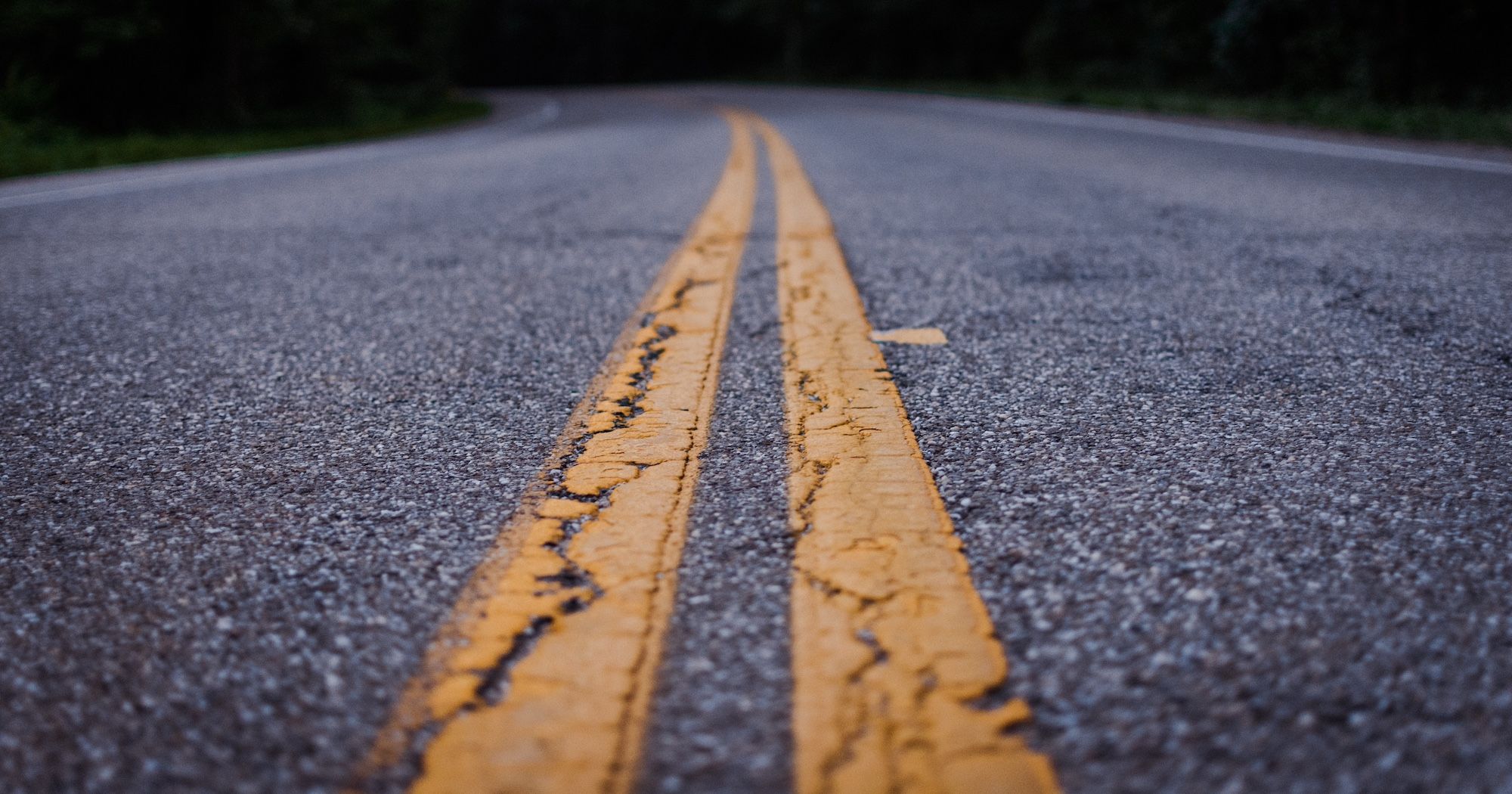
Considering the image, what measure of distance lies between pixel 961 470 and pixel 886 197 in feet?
11.5

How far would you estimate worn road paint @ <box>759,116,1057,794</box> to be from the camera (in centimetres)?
89

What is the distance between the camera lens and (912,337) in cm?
233

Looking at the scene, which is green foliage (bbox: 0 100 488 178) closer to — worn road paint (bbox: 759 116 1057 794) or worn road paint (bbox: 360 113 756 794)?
worn road paint (bbox: 360 113 756 794)

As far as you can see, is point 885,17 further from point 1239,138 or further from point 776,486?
point 776,486

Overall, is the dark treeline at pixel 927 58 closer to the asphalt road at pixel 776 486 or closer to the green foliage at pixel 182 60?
the green foliage at pixel 182 60

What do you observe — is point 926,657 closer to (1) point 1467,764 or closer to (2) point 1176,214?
(1) point 1467,764

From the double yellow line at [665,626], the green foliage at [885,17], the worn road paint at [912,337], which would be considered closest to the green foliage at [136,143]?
the green foliage at [885,17]

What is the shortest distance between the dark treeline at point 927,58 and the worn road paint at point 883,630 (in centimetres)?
1396

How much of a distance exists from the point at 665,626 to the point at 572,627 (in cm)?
11

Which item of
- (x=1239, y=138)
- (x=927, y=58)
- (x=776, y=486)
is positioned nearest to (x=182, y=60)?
(x=1239, y=138)

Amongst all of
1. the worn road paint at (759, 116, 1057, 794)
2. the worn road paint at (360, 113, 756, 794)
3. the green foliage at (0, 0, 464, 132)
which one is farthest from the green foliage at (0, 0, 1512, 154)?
the worn road paint at (360, 113, 756, 794)

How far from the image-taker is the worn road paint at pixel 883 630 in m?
0.89

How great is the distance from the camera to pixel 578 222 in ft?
14.0

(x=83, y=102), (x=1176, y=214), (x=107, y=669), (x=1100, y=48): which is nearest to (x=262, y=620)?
(x=107, y=669)
